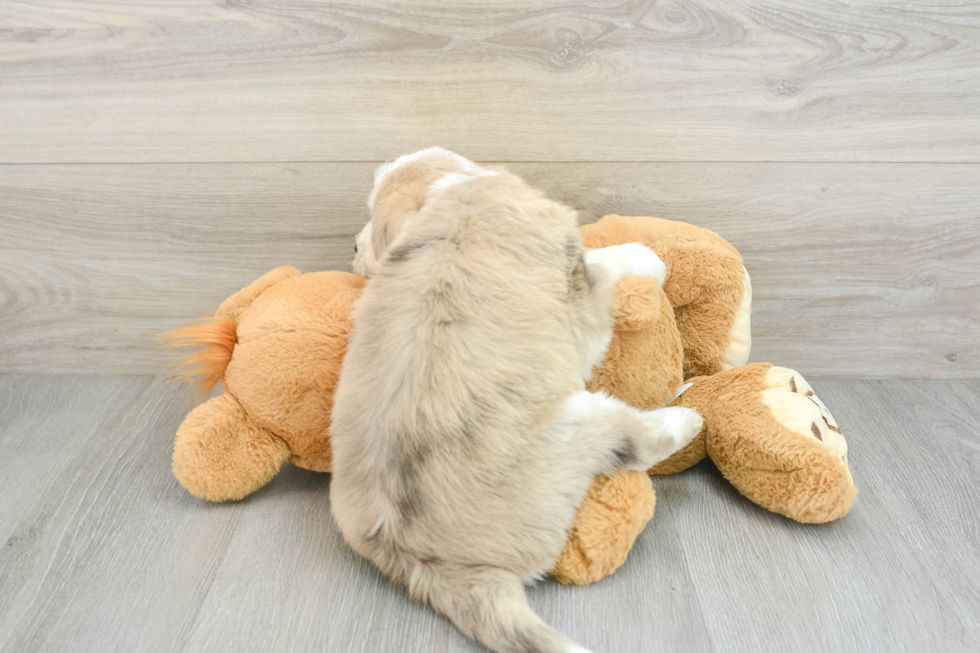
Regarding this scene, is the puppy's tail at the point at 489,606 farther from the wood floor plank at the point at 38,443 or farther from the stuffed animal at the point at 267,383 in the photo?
the wood floor plank at the point at 38,443

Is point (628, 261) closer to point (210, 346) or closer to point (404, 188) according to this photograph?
point (404, 188)

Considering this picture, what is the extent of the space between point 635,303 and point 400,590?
0.50 m

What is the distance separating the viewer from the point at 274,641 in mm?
849

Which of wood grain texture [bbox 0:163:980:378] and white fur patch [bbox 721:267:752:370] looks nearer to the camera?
white fur patch [bbox 721:267:752:370]

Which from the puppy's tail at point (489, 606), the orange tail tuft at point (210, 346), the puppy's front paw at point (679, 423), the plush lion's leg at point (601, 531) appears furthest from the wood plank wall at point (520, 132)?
the puppy's tail at point (489, 606)

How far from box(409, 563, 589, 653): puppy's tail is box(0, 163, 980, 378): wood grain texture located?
68 centimetres

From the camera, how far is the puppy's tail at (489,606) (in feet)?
2.50

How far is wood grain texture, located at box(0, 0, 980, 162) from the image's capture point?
1.13m

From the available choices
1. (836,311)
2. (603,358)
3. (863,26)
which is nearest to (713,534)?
(603,358)

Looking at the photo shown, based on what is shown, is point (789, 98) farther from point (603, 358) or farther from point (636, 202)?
point (603, 358)

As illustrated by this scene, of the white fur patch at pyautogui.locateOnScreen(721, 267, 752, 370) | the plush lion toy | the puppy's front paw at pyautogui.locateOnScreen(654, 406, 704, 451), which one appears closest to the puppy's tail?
the plush lion toy

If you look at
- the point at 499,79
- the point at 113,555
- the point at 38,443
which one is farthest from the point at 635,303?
the point at 38,443

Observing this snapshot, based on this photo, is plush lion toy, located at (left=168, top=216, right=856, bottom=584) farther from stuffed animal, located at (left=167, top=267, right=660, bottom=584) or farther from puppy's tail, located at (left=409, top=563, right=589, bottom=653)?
puppy's tail, located at (left=409, top=563, right=589, bottom=653)

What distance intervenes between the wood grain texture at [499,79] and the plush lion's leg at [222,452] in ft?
1.60
